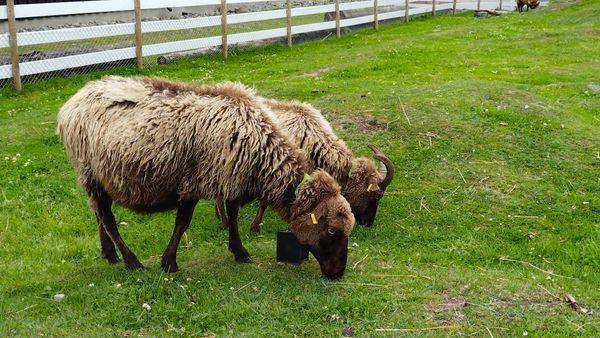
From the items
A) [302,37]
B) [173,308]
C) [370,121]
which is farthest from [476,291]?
[302,37]

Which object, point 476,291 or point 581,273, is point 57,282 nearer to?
point 476,291

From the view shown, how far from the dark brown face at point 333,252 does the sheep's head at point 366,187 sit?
1.92 m

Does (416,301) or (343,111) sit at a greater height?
(343,111)

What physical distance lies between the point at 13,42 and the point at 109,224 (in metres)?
8.71

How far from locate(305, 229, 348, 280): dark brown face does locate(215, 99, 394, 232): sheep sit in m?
1.86

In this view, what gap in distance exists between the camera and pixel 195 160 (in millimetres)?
6777

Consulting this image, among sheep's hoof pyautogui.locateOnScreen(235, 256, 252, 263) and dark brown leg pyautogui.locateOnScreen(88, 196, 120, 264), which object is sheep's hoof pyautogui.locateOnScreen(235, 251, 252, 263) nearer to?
sheep's hoof pyautogui.locateOnScreen(235, 256, 252, 263)

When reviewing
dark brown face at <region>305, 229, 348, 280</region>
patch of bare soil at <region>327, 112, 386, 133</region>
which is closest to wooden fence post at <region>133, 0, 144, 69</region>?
patch of bare soil at <region>327, 112, 386, 133</region>

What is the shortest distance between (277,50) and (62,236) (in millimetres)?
14243

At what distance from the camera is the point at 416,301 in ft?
20.6

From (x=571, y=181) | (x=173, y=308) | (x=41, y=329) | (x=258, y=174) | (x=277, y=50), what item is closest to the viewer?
(x=41, y=329)

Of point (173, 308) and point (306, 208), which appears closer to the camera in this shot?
point (173, 308)

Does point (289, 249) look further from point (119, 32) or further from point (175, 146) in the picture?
point (119, 32)

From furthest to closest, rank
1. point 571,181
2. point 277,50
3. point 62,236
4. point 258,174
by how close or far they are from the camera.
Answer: point 277,50 → point 571,181 → point 62,236 → point 258,174
